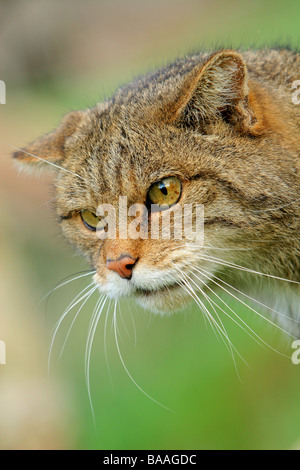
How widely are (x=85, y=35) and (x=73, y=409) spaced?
4.87 m

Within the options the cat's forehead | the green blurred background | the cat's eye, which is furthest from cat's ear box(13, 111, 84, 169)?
the green blurred background

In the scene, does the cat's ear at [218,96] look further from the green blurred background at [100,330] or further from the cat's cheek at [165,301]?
the green blurred background at [100,330]

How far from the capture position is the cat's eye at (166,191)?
2.94 meters

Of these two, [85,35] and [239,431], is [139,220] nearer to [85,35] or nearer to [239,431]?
[239,431]

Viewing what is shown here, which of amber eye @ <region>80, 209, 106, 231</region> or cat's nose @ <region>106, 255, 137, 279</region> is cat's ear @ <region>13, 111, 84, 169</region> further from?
cat's nose @ <region>106, 255, 137, 279</region>

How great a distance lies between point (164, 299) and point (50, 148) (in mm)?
1269

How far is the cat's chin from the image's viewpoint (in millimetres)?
3016

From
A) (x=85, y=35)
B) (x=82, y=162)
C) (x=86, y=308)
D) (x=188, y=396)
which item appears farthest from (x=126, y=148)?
(x=85, y=35)

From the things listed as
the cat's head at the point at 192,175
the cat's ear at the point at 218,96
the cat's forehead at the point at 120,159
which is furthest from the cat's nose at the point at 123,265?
the cat's ear at the point at 218,96

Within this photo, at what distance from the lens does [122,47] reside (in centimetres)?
816

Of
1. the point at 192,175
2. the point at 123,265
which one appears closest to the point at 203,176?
the point at 192,175

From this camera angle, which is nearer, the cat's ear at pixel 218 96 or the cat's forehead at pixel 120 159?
the cat's ear at pixel 218 96

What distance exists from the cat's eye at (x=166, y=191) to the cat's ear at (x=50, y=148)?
81cm

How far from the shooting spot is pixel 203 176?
2.93m
